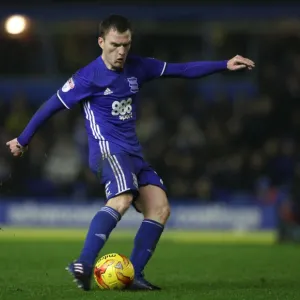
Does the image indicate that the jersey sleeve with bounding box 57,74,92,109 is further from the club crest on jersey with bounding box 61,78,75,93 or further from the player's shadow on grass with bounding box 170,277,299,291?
the player's shadow on grass with bounding box 170,277,299,291

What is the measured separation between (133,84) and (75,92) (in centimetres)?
45

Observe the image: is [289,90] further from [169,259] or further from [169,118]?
[169,259]

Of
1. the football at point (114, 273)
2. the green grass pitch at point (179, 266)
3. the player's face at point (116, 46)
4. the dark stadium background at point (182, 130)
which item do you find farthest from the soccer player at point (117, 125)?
the dark stadium background at point (182, 130)

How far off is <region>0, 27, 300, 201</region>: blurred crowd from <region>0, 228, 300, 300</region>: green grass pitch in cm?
117

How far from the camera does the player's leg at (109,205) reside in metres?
7.51

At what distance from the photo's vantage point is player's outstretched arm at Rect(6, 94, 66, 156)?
7898mm

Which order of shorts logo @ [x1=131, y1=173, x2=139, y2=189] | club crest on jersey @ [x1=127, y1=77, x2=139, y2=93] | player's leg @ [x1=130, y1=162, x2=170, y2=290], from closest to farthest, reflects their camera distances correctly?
shorts logo @ [x1=131, y1=173, x2=139, y2=189]
club crest on jersey @ [x1=127, y1=77, x2=139, y2=93]
player's leg @ [x1=130, y1=162, x2=170, y2=290]

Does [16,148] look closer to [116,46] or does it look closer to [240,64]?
[116,46]

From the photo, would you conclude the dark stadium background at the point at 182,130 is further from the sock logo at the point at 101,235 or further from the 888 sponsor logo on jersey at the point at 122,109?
the sock logo at the point at 101,235

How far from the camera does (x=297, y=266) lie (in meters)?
10.8

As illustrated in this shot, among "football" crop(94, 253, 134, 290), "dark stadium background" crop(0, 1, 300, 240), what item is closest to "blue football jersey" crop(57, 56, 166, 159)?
"football" crop(94, 253, 134, 290)

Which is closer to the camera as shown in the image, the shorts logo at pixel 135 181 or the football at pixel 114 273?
the football at pixel 114 273

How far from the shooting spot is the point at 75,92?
788 cm

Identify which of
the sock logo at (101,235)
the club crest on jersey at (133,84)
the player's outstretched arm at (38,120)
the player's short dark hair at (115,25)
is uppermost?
the player's short dark hair at (115,25)
